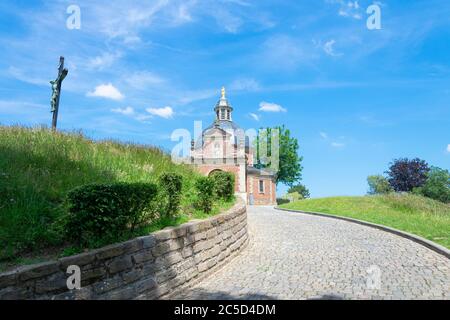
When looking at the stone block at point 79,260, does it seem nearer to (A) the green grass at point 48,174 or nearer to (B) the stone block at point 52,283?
(B) the stone block at point 52,283

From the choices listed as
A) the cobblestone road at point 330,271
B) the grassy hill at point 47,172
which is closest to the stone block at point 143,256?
the cobblestone road at point 330,271

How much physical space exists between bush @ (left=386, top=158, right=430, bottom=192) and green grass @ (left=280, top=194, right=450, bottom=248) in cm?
2981

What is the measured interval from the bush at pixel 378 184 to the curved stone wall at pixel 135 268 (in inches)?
2002

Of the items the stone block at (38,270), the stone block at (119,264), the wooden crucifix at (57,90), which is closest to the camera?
the stone block at (38,270)

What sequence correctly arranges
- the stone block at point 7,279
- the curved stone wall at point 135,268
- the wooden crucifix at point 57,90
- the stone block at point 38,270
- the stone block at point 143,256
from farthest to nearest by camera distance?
the wooden crucifix at point 57,90 → the stone block at point 143,256 → the curved stone wall at point 135,268 → the stone block at point 38,270 → the stone block at point 7,279

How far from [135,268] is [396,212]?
17.5 metres

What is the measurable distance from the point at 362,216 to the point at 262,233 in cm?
678

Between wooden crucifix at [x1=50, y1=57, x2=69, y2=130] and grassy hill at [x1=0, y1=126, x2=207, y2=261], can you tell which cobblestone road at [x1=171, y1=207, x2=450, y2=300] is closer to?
grassy hill at [x1=0, y1=126, x2=207, y2=261]

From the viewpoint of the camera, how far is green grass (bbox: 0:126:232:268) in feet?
18.7

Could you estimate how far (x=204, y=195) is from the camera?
9.70 metres

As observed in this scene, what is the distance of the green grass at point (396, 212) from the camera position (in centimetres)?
1338
